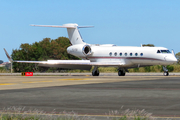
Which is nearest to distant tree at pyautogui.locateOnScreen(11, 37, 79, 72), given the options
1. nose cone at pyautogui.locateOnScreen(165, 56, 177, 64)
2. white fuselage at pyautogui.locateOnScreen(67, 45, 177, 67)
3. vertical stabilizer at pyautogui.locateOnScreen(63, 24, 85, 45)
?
vertical stabilizer at pyautogui.locateOnScreen(63, 24, 85, 45)

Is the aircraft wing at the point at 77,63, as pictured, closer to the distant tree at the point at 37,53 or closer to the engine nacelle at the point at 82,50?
the engine nacelle at the point at 82,50

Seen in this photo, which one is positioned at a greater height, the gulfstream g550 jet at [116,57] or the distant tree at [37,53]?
the distant tree at [37,53]

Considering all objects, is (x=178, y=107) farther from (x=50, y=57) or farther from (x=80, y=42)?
(x=50, y=57)

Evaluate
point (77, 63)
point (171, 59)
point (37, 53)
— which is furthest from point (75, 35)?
point (37, 53)

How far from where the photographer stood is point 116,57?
4753 centimetres

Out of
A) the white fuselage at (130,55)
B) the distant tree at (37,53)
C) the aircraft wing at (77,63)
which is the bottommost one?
the aircraft wing at (77,63)

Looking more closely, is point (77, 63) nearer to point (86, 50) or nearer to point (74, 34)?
point (86, 50)

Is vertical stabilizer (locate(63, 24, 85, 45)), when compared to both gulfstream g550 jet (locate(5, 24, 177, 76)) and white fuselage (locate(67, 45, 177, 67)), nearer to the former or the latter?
gulfstream g550 jet (locate(5, 24, 177, 76))

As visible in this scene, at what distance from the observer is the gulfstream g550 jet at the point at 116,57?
148 feet

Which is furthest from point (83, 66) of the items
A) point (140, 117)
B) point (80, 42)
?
point (140, 117)

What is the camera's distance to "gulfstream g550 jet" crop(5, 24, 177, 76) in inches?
1777

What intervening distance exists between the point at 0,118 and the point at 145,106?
18.8ft

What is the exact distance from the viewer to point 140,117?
30.1 ft

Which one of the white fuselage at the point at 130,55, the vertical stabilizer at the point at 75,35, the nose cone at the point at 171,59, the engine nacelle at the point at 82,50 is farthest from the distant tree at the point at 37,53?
the nose cone at the point at 171,59
